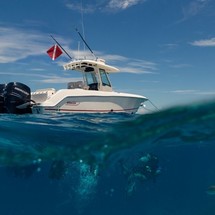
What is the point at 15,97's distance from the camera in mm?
15656

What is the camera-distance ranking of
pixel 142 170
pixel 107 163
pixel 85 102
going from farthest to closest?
1. pixel 85 102
2. pixel 142 170
3. pixel 107 163

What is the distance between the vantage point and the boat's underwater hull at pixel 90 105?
57.9ft

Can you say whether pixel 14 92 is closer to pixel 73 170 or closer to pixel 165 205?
pixel 73 170

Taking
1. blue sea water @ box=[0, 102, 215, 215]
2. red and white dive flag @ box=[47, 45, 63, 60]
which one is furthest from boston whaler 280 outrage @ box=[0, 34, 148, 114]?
blue sea water @ box=[0, 102, 215, 215]

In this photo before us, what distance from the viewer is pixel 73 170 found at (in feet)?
45.1

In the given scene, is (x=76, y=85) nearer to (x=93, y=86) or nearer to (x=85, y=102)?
(x=93, y=86)

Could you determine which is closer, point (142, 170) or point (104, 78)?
point (142, 170)

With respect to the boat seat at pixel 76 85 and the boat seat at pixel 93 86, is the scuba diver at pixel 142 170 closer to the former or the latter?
the boat seat at pixel 76 85

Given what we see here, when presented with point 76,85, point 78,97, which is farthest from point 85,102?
point 76,85

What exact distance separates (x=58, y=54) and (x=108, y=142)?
11.1 m

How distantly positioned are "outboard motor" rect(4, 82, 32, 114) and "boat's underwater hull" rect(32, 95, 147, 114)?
134 centimetres

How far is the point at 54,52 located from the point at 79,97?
5139 mm

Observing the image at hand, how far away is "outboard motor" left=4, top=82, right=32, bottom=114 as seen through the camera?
15602 mm

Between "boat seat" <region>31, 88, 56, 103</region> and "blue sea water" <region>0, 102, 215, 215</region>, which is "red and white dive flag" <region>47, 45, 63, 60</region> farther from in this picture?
"blue sea water" <region>0, 102, 215, 215</region>
